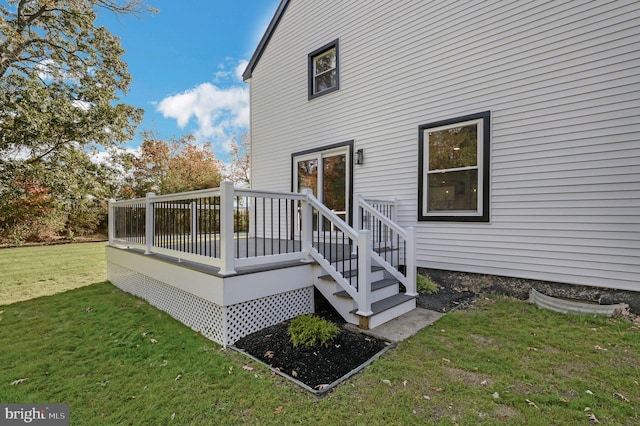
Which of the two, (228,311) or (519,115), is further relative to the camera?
(519,115)

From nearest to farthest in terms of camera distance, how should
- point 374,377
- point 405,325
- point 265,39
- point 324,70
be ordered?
point 374,377
point 405,325
point 324,70
point 265,39

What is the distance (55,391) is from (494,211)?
5841 millimetres

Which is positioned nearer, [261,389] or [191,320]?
[261,389]

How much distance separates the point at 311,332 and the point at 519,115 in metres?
4.52

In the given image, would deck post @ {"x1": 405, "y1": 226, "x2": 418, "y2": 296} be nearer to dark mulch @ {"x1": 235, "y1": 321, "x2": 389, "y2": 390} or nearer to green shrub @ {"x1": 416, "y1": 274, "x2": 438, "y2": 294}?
green shrub @ {"x1": 416, "y1": 274, "x2": 438, "y2": 294}

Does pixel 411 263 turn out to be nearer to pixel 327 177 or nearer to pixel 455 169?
pixel 455 169

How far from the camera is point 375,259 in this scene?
15.2 feet

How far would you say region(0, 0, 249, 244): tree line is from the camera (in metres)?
8.68

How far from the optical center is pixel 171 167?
1948 centimetres

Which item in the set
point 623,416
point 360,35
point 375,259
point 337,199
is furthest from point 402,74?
point 623,416

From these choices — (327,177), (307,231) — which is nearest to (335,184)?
(327,177)

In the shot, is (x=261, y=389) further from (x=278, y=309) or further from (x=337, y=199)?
(x=337, y=199)

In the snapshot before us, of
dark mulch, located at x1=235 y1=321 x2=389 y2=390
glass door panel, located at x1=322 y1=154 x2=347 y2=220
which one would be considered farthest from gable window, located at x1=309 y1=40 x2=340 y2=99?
dark mulch, located at x1=235 y1=321 x2=389 y2=390

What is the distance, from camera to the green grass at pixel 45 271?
6.11m
